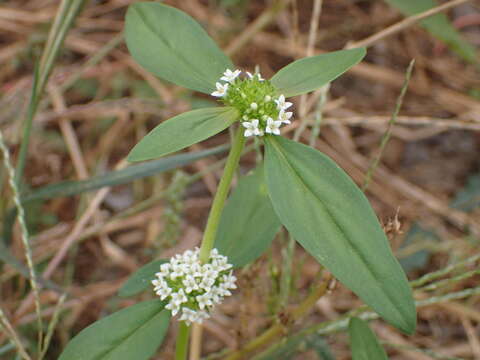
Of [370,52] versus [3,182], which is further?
[370,52]

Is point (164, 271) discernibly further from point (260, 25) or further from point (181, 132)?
point (260, 25)

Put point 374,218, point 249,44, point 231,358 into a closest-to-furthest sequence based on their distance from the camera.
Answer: point 374,218, point 231,358, point 249,44

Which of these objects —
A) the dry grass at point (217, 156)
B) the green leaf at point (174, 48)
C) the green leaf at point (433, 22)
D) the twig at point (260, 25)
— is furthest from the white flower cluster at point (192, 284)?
the twig at point (260, 25)

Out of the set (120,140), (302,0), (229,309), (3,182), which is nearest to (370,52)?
(302,0)

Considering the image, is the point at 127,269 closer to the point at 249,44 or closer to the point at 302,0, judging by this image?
the point at 249,44

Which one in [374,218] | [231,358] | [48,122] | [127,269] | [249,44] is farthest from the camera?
[249,44]

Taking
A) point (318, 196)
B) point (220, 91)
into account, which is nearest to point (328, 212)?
point (318, 196)

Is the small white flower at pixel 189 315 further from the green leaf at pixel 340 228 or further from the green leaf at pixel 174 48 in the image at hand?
the green leaf at pixel 174 48
